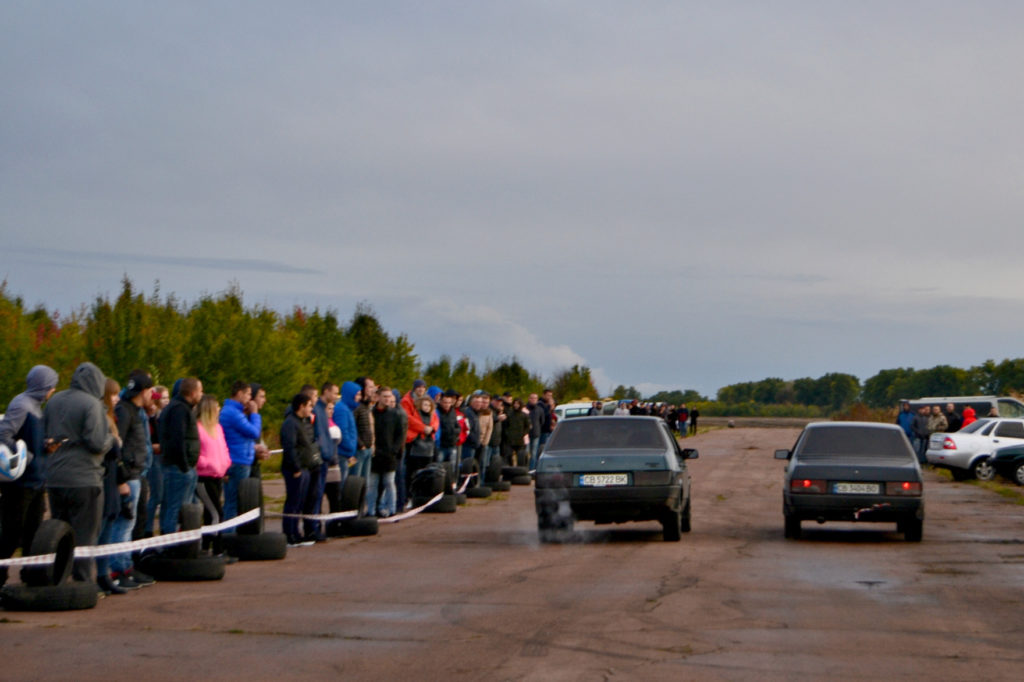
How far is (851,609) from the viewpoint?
1119cm

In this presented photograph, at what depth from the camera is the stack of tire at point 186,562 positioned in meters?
13.1

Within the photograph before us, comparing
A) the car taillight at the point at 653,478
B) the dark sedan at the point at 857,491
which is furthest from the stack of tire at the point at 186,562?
the dark sedan at the point at 857,491

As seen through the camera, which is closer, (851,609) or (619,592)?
(851,609)

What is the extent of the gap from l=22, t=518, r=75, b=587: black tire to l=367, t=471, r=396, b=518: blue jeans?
9.23m

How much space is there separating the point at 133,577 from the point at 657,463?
22.9ft

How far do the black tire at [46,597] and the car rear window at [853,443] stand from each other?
10271mm

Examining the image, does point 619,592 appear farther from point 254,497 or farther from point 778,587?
point 254,497

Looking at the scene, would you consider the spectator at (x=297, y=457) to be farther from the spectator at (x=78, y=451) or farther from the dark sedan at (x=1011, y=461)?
the dark sedan at (x=1011, y=461)

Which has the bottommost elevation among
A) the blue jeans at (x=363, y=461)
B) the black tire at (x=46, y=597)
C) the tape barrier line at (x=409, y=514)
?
the black tire at (x=46, y=597)

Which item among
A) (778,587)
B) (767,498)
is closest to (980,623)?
(778,587)

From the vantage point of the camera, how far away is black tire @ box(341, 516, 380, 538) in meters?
18.1

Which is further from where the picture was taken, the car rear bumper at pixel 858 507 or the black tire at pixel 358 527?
the black tire at pixel 358 527

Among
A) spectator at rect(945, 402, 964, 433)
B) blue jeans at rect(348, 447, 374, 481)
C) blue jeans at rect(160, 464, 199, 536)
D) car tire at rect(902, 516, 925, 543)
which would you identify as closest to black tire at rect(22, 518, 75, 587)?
blue jeans at rect(160, 464, 199, 536)

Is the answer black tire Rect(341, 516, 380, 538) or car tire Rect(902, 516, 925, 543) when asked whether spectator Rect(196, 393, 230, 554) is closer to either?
black tire Rect(341, 516, 380, 538)
